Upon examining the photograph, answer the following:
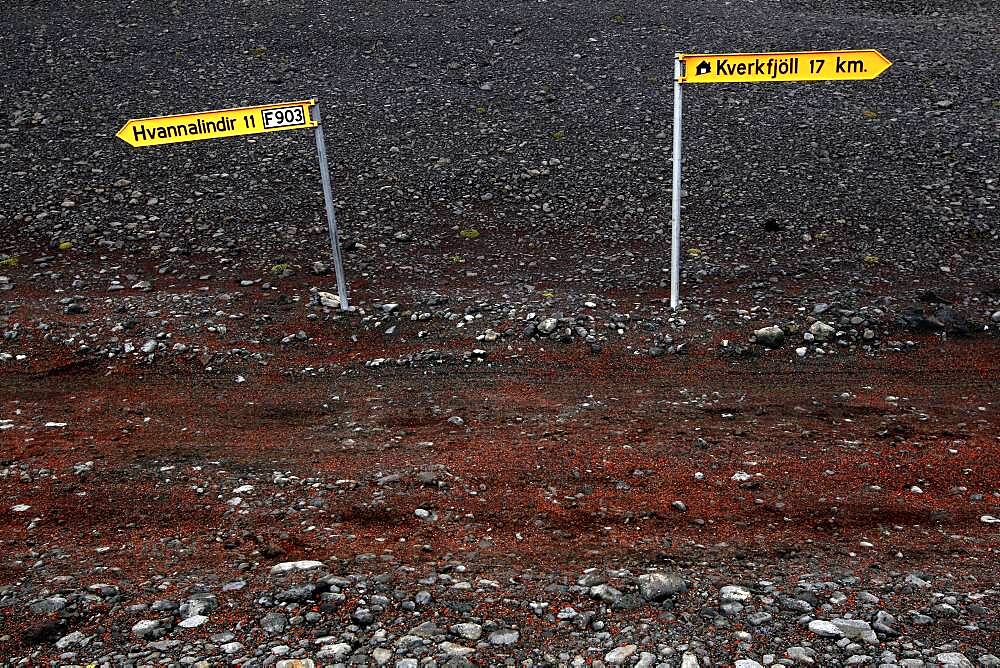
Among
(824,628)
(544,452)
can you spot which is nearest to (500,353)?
(544,452)

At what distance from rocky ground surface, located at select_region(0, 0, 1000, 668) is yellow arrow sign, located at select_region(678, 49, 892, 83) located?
9.30 feet

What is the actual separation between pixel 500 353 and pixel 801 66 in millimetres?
4667

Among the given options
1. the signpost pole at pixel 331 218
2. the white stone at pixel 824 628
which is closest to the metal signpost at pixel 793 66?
the signpost pole at pixel 331 218

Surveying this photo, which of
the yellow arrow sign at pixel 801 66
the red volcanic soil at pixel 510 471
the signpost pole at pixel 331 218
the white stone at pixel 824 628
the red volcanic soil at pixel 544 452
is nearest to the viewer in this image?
the white stone at pixel 824 628

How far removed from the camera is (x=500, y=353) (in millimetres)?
8664

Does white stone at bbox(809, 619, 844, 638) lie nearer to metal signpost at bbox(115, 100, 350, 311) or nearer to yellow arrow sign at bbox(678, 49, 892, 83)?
yellow arrow sign at bbox(678, 49, 892, 83)

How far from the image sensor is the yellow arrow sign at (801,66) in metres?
8.05

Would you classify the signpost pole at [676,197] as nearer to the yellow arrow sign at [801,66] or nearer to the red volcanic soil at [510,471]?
the yellow arrow sign at [801,66]

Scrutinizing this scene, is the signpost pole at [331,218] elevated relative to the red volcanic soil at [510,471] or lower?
elevated

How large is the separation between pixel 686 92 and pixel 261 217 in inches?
381

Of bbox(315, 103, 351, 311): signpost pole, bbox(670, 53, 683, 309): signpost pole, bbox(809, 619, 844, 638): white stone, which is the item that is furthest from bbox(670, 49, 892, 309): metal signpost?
bbox(809, 619, 844, 638): white stone

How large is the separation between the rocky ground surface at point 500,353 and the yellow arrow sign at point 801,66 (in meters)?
2.84

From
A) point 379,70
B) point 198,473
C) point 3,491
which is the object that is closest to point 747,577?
point 198,473

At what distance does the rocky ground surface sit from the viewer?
14.7ft
